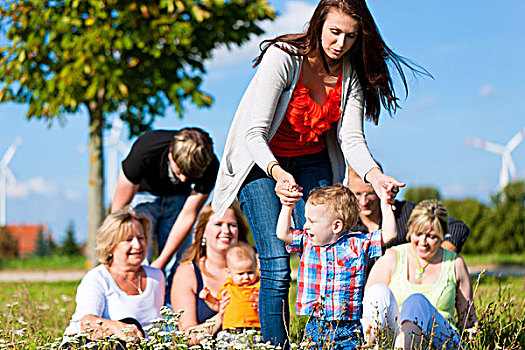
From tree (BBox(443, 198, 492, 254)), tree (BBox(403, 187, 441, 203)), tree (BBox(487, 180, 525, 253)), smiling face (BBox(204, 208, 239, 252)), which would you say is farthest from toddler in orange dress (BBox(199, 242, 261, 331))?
tree (BBox(403, 187, 441, 203))

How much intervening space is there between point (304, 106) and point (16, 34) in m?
6.80

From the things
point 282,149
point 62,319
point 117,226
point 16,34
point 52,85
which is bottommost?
point 62,319

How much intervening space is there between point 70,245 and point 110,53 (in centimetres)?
817

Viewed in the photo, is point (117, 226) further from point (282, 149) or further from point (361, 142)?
point (361, 142)

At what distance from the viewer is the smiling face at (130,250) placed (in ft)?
13.8

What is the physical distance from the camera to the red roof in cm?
1677

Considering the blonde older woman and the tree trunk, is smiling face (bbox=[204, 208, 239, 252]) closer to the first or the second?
the blonde older woman

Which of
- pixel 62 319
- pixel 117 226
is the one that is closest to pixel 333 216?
pixel 117 226

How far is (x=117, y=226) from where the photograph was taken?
421cm

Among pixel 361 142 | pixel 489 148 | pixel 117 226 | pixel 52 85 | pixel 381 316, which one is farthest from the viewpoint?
pixel 489 148

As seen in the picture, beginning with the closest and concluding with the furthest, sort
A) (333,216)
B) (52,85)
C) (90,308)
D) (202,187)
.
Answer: (333,216) < (90,308) < (202,187) < (52,85)

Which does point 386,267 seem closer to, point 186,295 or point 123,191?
point 186,295

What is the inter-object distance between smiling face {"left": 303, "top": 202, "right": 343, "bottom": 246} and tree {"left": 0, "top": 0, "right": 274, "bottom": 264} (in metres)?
5.61

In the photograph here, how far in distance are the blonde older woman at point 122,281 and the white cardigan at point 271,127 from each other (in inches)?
40.2
